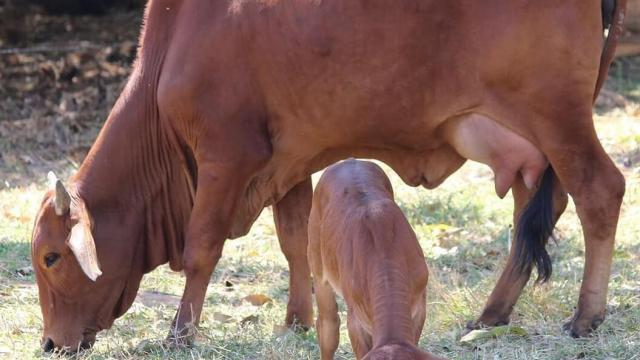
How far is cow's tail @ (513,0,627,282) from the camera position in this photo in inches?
218

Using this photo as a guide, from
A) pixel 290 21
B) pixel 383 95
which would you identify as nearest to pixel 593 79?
pixel 383 95

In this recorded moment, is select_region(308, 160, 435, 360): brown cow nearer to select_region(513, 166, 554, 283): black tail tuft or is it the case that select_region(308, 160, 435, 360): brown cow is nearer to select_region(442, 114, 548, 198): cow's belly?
select_region(442, 114, 548, 198): cow's belly

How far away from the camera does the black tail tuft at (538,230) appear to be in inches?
218

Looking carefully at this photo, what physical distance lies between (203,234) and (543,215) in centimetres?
150

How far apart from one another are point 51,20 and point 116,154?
686 centimetres

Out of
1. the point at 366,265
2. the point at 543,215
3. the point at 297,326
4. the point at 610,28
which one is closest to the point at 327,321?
the point at 366,265

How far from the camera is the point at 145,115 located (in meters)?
5.77

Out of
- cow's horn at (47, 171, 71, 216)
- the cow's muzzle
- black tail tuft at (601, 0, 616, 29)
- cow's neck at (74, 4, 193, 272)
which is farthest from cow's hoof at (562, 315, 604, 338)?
cow's horn at (47, 171, 71, 216)

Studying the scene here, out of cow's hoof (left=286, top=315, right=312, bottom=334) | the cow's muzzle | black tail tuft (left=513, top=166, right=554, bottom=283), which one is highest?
black tail tuft (left=513, top=166, right=554, bottom=283)

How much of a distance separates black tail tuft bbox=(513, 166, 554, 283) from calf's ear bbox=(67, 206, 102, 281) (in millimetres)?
1853

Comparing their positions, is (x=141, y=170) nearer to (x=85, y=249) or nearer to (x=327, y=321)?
(x=85, y=249)

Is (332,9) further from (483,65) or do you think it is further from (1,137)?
(1,137)

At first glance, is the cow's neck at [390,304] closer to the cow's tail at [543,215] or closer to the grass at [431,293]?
the grass at [431,293]

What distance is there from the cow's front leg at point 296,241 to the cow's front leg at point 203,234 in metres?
0.51
